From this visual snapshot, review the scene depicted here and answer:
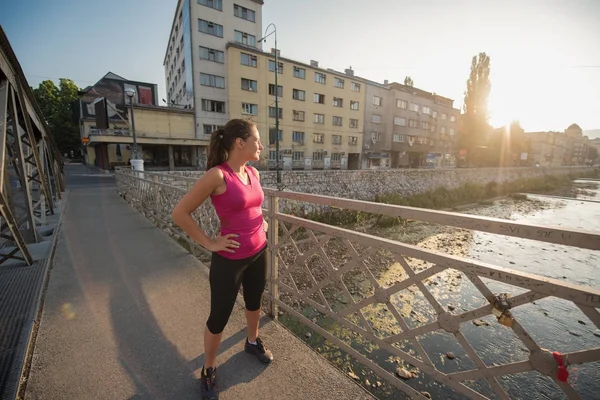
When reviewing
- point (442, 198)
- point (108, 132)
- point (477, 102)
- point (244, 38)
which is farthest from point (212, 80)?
Answer: point (477, 102)

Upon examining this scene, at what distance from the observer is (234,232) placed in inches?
Result: 69.7

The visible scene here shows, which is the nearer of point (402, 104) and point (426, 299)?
point (426, 299)

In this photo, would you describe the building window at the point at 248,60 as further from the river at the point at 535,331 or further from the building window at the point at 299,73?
the river at the point at 535,331

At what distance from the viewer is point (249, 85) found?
28.1 m

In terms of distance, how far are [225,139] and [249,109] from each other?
28.8 m

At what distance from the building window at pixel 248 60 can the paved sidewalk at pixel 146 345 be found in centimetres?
2824

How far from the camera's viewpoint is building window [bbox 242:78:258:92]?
27727 millimetres

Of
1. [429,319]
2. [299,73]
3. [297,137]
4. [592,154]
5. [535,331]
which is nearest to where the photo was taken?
[535,331]

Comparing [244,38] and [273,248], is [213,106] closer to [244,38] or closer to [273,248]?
[244,38]

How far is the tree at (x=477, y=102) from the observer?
34.4m

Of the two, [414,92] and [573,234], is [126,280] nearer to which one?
[573,234]

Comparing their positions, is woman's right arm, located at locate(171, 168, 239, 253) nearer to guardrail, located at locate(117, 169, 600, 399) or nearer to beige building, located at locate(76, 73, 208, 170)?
guardrail, located at locate(117, 169, 600, 399)

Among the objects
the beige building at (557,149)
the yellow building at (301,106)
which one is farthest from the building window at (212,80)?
the beige building at (557,149)

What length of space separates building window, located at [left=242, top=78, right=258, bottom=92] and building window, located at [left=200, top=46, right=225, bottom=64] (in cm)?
289
